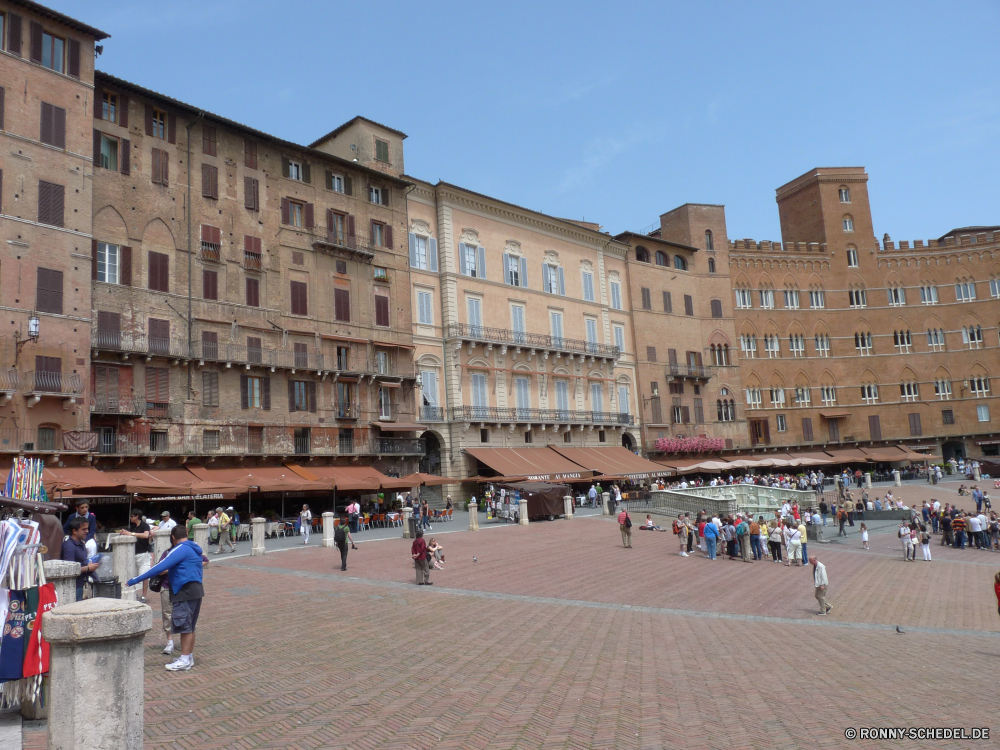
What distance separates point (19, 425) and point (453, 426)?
68.7 feet

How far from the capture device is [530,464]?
41.8m

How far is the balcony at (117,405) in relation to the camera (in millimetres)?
28234

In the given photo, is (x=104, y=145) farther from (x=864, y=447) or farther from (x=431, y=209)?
(x=864, y=447)

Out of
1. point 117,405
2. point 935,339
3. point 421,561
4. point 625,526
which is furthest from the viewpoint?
point 935,339

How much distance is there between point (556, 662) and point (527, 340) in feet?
121

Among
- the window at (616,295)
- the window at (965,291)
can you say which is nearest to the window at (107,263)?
the window at (616,295)

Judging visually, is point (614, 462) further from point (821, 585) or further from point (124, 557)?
point (124, 557)

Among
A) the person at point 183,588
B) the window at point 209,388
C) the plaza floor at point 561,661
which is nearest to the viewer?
the plaza floor at point 561,661

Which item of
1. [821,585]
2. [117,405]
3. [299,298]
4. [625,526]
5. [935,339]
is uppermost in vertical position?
[935,339]

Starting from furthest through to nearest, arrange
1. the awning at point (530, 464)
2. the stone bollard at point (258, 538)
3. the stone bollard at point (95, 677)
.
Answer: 1. the awning at point (530, 464)
2. the stone bollard at point (258, 538)
3. the stone bollard at point (95, 677)

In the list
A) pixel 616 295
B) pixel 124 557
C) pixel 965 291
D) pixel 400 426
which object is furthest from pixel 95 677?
pixel 965 291

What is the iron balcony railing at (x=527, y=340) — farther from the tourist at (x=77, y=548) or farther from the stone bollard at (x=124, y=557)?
the tourist at (x=77, y=548)

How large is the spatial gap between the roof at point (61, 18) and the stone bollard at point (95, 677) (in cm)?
Result: 3081

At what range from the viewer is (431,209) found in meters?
43.1
